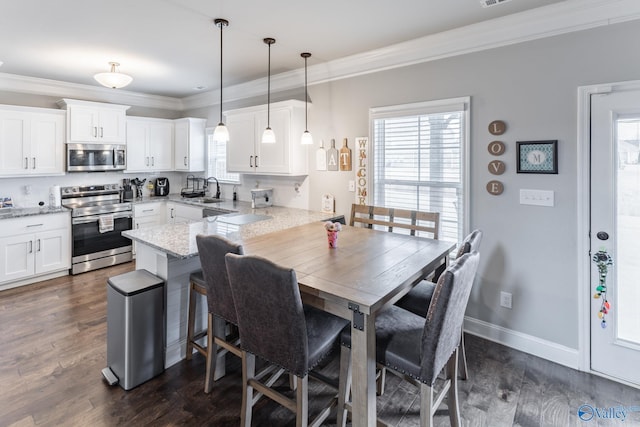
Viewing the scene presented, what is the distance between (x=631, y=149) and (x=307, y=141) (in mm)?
2439

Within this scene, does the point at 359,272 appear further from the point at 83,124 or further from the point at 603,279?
the point at 83,124

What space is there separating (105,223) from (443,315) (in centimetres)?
492

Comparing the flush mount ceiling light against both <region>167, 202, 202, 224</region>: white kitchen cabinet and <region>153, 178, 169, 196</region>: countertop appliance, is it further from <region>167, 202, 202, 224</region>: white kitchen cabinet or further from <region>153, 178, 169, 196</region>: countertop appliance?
<region>153, 178, 169, 196</region>: countertop appliance

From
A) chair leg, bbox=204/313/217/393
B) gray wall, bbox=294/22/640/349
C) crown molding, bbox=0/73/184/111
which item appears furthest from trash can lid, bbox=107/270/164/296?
crown molding, bbox=0/73/184/111

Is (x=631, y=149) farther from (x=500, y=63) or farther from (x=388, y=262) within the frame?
(x=388, y=262)

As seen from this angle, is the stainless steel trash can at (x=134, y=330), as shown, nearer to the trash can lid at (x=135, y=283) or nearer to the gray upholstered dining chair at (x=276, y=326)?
the trash can lid at (x=135, y=283)

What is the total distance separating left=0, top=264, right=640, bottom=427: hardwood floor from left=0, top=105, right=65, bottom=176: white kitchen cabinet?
2411 mm

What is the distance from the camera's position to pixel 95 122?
479 centimetres

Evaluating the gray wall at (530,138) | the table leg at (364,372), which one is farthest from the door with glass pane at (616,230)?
the table leg at (364,372)

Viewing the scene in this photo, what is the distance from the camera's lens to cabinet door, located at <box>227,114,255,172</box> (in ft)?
14.4

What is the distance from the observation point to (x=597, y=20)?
2.33 m

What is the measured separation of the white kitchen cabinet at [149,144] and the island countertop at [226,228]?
1970mm

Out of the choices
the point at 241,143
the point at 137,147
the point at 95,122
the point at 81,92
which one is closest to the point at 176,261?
the point at 241,143

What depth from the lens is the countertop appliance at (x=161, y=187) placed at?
583 cm
